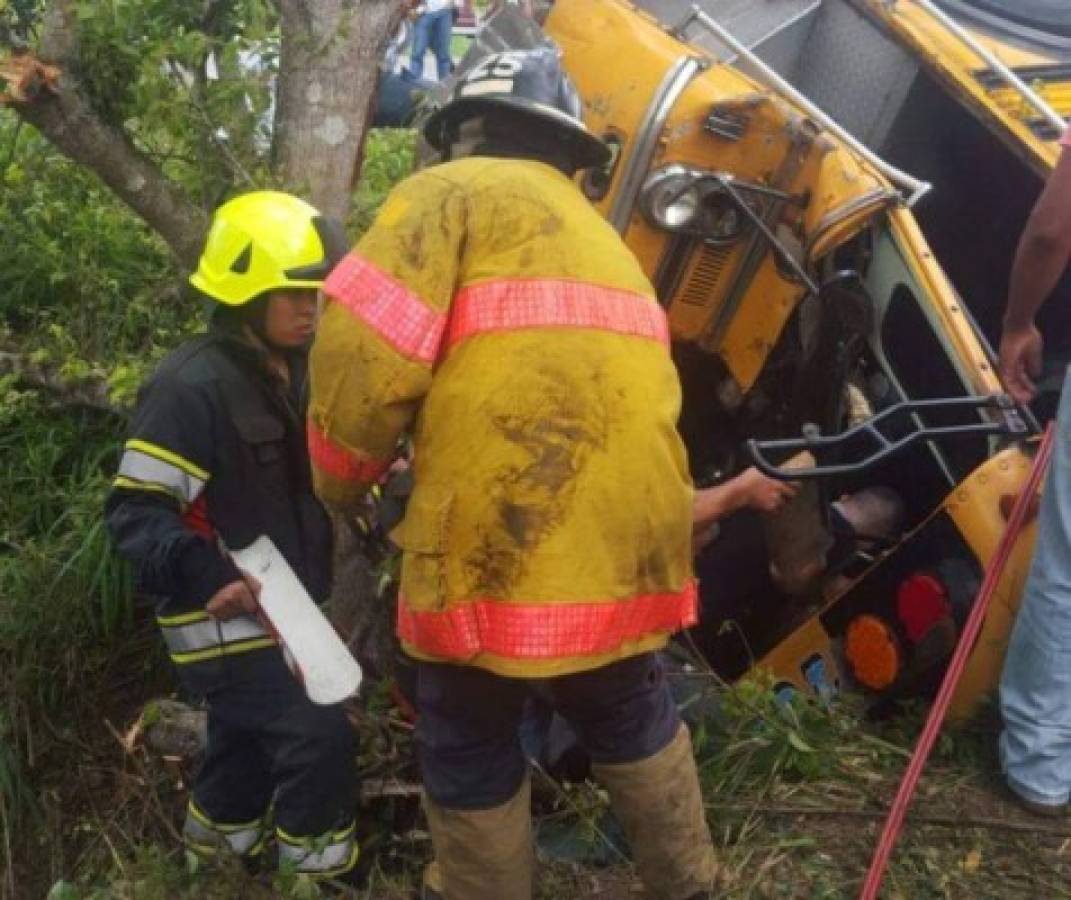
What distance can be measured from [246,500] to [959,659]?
5.16 ft

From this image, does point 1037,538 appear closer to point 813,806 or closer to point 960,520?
point 960,520

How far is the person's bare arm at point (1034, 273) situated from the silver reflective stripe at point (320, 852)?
190 centimetres

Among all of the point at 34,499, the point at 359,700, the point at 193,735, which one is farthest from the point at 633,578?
the point at 34,499

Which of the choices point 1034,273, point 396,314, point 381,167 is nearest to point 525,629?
point 396,314

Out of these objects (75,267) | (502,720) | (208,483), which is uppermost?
(502,720)

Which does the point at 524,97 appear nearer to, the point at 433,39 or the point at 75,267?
the point at 75,267

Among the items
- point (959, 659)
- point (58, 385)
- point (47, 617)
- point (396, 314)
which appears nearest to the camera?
point (396, 314)

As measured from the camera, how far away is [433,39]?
386 inches

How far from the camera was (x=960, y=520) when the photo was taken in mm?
2783

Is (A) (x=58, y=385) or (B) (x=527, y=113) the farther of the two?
(A) (x=58, y=385)

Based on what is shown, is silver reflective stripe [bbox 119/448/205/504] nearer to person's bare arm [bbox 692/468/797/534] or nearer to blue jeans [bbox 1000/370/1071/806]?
person's bare arm [bbox 692/468/797/534]

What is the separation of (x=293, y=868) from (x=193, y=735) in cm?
77

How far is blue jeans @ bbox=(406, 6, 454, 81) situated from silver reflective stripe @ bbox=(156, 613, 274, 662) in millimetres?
7354

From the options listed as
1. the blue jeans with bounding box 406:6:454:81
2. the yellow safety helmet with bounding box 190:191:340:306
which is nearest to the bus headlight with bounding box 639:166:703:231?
the yellow safety helmet with bounding box 190:191:340:306
